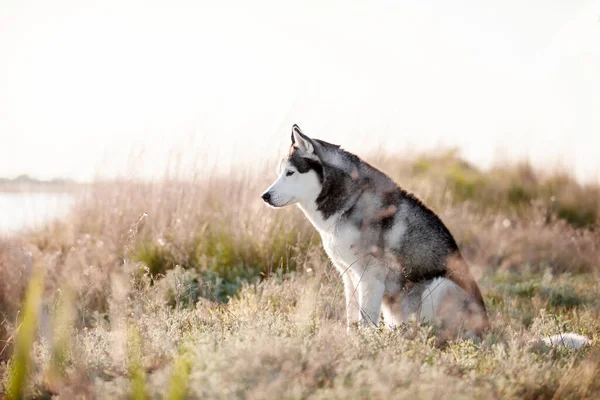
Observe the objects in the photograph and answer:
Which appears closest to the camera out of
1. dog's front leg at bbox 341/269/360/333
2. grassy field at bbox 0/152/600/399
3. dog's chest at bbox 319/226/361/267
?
grassy field at bbox 0/152/600/399

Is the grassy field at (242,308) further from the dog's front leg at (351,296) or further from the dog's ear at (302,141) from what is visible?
the dog's ear at (302,141)

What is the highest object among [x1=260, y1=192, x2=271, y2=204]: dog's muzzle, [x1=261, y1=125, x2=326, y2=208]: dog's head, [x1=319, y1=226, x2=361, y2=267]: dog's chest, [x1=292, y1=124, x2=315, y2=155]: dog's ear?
[x1=292, y1=124, x2=315, y2=155]: dog's ear

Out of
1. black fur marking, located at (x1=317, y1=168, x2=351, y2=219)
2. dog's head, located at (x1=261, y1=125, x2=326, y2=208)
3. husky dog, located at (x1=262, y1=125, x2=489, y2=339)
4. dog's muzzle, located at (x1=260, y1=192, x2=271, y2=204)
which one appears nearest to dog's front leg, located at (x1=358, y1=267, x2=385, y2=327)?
husky dog, located at (x1=262, y1=125, x2=489, y2=339)

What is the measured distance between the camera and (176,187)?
8.12m

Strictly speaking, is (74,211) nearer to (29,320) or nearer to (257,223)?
(257,223)

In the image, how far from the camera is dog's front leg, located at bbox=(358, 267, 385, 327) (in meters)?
4.65

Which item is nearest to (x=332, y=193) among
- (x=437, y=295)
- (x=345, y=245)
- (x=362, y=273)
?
(x=345, y=245)

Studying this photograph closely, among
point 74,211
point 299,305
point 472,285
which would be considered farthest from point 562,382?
point 74,211

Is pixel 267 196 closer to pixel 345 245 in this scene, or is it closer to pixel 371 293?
pixel 345 245

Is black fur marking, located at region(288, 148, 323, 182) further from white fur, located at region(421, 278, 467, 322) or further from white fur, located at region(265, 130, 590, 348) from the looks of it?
white fur, located at region(421, 278, 467, 322)

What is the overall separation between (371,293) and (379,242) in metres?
0.41

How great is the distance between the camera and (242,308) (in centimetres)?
521

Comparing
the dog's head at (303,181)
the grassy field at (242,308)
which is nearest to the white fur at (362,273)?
the dog's head at (303,181)

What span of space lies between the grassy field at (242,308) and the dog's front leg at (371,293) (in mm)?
214
